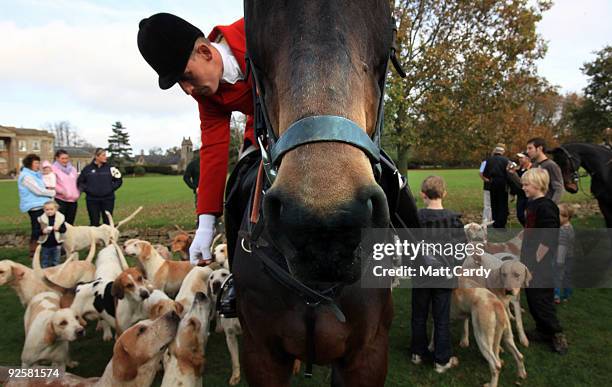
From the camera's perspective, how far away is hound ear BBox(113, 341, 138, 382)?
3.77m

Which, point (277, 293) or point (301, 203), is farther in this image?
point (277, 293)

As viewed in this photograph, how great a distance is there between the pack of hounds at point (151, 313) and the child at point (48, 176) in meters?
3.20

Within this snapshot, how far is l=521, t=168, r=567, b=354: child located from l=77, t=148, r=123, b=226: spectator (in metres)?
10.7

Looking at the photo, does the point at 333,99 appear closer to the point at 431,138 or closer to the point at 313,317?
the point at 313,317

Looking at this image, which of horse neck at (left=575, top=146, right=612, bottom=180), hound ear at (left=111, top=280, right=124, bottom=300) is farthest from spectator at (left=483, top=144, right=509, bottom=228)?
hound ear at (left=111, top=280, right=124, bottom=300)

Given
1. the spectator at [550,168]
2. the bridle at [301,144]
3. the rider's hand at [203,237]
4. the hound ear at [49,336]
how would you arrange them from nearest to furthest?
the bridle at [301,144], the rider's hand at [203,237], the hound ear at [49,336], the spectator at [550,168]

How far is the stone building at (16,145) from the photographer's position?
3290 inches

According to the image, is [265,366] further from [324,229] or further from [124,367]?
[124,367]

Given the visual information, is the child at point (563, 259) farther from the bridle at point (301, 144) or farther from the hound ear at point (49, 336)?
the hound ear at point (49, 336)

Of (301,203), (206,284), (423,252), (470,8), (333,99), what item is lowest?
(206,284)

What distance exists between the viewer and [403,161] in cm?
2020

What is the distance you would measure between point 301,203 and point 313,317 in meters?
1.18

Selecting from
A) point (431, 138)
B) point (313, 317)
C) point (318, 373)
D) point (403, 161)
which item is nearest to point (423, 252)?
point (313, 317)

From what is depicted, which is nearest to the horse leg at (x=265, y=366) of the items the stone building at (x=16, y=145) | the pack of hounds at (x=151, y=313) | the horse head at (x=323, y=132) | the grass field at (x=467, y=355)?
the horse head at (x=323, y=132)
